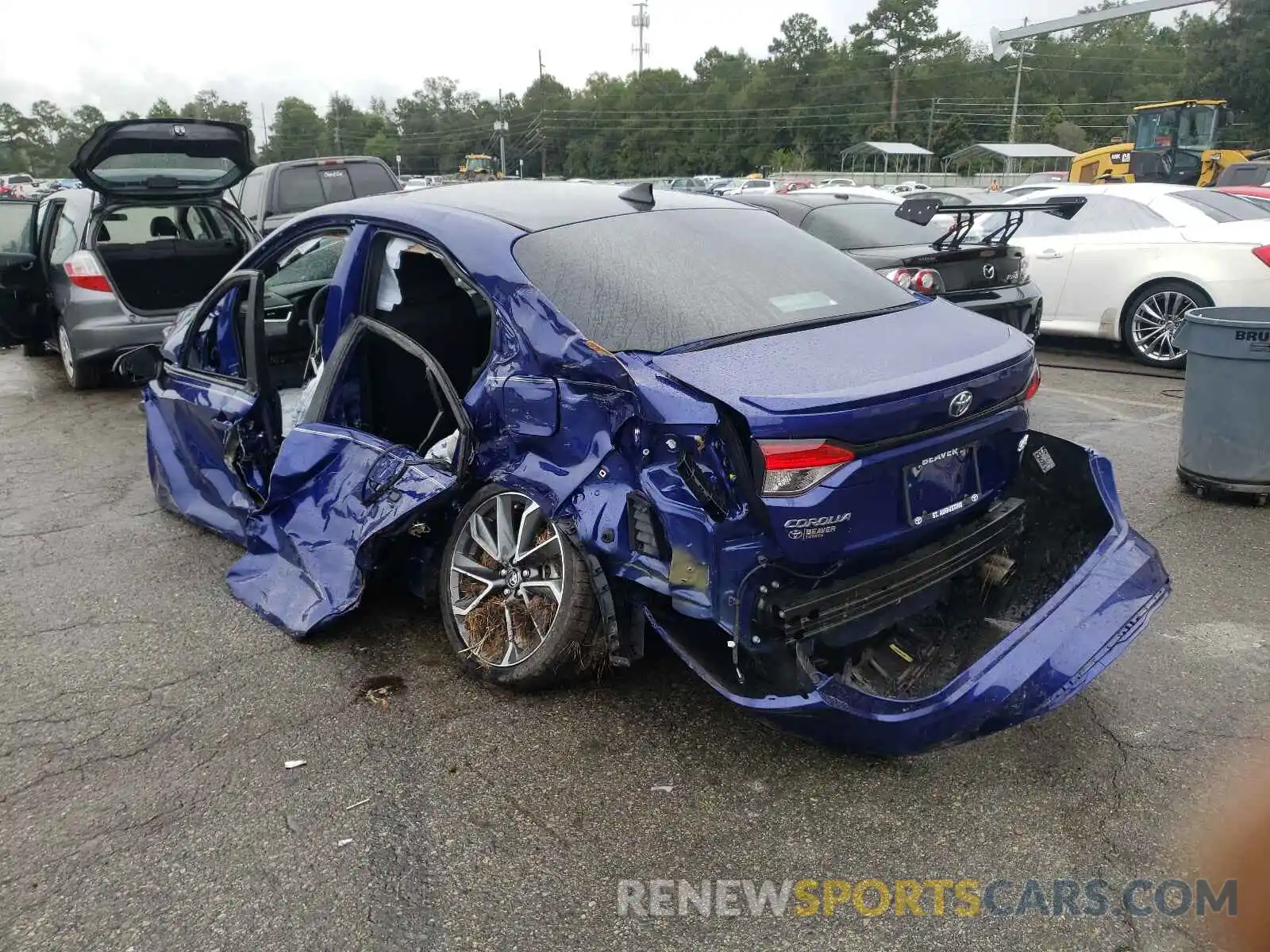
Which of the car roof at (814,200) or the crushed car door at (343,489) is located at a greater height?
the car roof at (814,200)

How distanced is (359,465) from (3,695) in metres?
1.53

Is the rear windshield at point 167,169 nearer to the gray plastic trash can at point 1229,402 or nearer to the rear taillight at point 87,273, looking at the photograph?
the rear taillight at point 87,273

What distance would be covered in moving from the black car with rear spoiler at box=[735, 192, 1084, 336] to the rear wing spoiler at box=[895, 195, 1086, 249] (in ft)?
0.04

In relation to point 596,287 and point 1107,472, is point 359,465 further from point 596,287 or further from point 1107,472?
point 1107,472

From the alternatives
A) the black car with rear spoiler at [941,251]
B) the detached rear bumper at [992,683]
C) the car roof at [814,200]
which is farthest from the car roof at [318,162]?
the detached rear bumper at [992,683]

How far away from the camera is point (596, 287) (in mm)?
3186

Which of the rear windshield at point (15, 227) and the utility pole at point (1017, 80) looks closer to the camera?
the rear windshield at point (15, 227)

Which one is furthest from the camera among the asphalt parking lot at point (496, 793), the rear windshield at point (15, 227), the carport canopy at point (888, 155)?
the carport canopy at point (888, 155)

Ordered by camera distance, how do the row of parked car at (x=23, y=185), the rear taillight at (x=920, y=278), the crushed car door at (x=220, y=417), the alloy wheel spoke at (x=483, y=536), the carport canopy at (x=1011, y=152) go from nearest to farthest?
the alloy wheel spoke at (x=483, y=536) < the crushed car door at (x=220, y=417) < the rear taillight at (x=920, y=278) < the row of parked car at (x=23, y=185) < the carport canopy at (x=1011, y=152)

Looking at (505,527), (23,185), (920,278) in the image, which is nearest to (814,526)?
(505,527)

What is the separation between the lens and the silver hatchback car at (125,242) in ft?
25.2

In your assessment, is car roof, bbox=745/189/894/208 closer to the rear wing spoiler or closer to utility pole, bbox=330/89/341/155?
the rear wing spoiler

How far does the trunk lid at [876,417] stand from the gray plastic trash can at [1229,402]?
245 cm

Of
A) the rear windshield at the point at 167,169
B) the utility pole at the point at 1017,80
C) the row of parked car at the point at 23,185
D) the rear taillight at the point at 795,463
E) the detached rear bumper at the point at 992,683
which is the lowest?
the detached rear bumper at the point at 992,683
